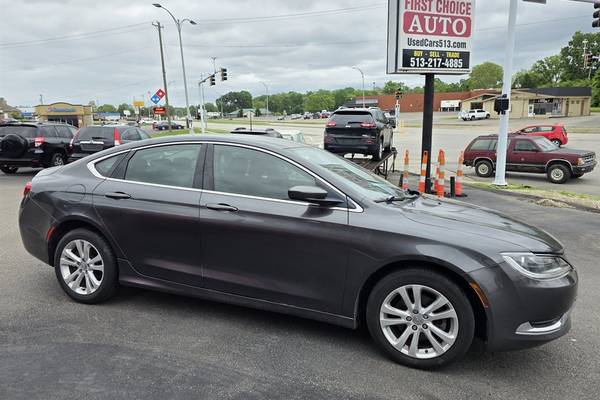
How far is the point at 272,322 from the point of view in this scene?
3.88 m

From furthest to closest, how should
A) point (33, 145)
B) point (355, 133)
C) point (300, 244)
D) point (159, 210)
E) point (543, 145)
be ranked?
1. point (543, 145)
2. point (33, 145)
3. point (355, 133)
4. point (159, 210)
5. point (300, 244)

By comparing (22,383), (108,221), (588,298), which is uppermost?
(108,221)

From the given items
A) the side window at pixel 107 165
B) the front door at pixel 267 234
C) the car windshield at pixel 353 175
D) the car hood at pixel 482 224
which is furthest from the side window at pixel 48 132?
the car hood at pixel 482 224

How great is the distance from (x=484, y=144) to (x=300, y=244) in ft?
54.8

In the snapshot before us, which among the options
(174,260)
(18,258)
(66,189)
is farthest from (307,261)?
(18,258)

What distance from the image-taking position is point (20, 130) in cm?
1433

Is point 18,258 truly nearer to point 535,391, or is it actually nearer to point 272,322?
point 272,322

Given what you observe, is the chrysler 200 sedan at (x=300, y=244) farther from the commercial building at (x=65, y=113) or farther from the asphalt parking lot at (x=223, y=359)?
the commercial building at (x=65, y=113)

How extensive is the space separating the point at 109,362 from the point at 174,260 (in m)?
0.95

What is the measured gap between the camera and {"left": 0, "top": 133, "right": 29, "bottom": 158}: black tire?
13.5m

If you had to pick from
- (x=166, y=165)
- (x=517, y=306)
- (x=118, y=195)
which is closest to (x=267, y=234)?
(x=166, y=165)

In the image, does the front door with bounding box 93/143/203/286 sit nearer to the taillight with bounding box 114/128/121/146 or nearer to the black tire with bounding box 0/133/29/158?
the taillight with bounding box 114/128/121/146

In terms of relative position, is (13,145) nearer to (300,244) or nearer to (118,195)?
(118,195)

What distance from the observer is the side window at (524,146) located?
16.9 m
